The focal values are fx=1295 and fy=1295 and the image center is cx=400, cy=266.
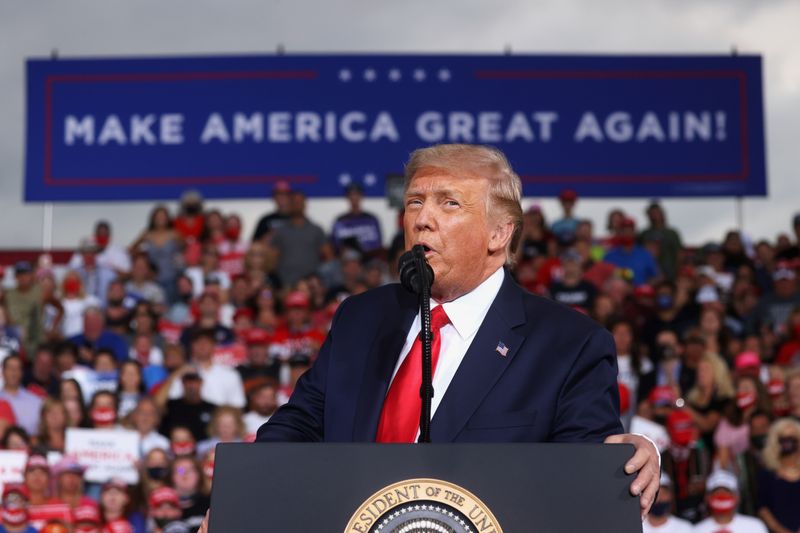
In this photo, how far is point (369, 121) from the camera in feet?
45.1

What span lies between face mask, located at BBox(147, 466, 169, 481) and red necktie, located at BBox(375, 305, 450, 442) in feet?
19.6

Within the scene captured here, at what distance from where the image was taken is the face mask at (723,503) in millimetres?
7457

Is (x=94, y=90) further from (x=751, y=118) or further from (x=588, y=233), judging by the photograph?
(x=751, y=118)

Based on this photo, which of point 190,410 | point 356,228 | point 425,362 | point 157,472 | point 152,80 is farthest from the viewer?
point 152,80

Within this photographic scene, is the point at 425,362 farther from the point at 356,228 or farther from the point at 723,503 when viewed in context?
the point at 356,228

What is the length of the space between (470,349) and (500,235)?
0.26 meters

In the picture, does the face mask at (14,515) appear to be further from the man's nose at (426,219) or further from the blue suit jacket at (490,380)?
the man's nose at (426,219)

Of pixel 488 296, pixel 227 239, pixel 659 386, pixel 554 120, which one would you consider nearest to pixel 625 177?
pixel 554 120

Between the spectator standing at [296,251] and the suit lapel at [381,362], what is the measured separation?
29.9 ft

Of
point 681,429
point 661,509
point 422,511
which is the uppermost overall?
point 422,511

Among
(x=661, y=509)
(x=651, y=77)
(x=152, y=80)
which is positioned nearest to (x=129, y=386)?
(x=661, y=509)

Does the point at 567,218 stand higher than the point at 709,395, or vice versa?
the point at 567,218

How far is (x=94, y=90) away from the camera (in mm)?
13945

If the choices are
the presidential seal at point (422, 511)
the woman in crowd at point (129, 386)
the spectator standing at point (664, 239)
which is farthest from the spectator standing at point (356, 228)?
the presidential seal at point (422, 511)
